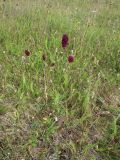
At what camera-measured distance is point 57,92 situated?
2.63 meters

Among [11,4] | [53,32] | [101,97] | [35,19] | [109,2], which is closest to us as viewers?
[101,97]

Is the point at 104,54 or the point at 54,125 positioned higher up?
the point at 104,54

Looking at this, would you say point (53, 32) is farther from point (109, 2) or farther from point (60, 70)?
point (109, 2)

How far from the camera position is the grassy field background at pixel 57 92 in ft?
7.37

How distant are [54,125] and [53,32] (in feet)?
5.19

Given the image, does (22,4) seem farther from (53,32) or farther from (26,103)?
(26,103)

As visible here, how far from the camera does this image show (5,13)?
419 centimetres

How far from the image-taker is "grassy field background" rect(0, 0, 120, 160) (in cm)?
225

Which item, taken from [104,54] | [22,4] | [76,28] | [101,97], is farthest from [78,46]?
[22,4]

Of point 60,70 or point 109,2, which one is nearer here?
point 60,70

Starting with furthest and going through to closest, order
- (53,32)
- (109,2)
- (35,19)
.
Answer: (109,2), (35,19), (53,32)

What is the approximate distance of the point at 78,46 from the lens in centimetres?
331

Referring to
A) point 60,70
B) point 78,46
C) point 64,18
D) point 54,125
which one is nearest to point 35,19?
point 64,18

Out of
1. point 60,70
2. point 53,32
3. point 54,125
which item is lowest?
point 54,125
